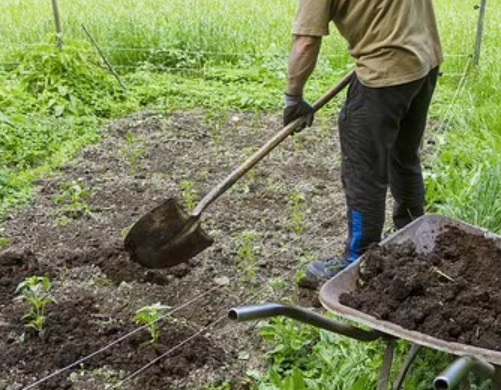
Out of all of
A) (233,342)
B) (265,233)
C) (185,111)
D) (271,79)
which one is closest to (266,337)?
(233,342)

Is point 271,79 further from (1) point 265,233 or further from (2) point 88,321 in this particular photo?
(2) point 88,321

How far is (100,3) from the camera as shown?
10242mm

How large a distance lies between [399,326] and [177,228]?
5.01ft

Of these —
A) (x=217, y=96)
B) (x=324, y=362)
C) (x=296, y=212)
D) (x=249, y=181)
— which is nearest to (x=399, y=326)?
(x=324, y=362)

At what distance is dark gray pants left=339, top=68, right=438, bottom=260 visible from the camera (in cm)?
364

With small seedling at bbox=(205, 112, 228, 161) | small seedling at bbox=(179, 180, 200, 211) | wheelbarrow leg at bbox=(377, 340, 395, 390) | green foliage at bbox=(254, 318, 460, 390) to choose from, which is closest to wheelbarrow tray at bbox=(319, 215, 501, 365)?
wheelbarrow leg at bbox=(377, 340, 395, 390)

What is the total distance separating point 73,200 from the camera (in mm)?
4930

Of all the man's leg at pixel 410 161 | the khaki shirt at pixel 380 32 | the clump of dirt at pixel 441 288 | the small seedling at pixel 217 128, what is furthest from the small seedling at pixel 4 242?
the clump of dirt at pixel 441 288

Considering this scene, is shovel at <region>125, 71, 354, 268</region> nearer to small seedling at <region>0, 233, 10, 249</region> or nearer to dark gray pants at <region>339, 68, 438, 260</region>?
dark gray pants at <region>339, 68, 438, 260</region>

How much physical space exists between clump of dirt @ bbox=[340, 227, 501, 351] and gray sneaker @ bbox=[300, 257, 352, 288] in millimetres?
837

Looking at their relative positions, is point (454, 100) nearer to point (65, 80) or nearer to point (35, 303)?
point (65, 80)

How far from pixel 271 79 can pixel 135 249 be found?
4174 mm

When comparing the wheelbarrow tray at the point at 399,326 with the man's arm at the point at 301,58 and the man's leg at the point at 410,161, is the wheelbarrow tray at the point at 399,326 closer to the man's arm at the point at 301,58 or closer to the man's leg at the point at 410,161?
the man's leg at the point at 410,161

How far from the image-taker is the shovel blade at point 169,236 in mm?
3797
